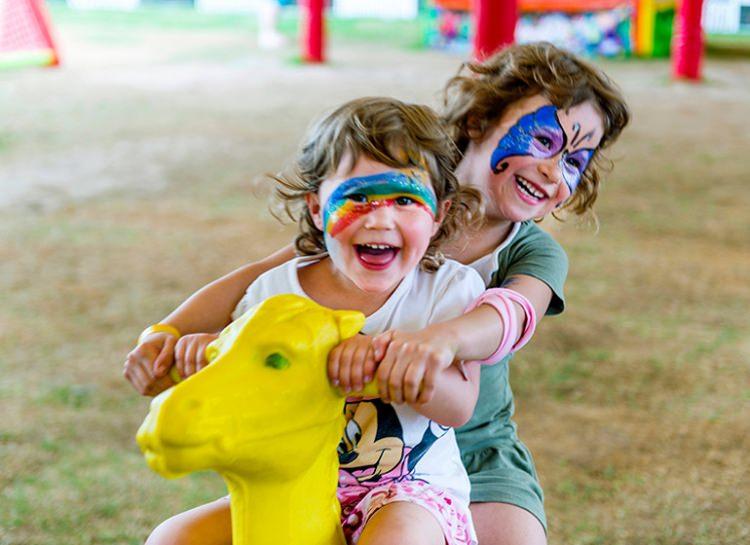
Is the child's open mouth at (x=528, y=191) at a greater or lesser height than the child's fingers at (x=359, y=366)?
greater

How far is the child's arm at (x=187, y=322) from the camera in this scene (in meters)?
0.99

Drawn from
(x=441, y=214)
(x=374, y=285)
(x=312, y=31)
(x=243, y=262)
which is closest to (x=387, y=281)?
(x=374, y=285)

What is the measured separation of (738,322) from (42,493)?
1907 mm

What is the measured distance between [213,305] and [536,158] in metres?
0.43

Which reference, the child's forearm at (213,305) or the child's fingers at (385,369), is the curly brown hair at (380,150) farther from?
the child's fingers at (385,369)

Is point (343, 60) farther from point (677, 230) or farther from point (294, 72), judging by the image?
point (677, 230)

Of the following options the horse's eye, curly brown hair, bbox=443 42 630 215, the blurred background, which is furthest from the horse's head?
the blurred background

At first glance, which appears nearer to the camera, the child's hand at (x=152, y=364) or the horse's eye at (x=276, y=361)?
the horse's eye at (x=276, y=361)

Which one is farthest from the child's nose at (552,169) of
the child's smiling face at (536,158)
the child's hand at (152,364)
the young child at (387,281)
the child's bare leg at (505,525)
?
the child's hand at (152,364)

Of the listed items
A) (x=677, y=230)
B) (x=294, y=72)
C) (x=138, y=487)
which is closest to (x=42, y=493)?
(x=138, y=487)

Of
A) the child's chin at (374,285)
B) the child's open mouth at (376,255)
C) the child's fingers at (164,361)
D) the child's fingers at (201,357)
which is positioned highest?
the child's open mouth at (376,255)

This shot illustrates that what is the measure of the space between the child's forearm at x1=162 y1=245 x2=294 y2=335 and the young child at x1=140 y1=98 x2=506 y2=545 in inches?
0.8

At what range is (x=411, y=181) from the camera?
101cm

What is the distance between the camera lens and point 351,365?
0.86 m
